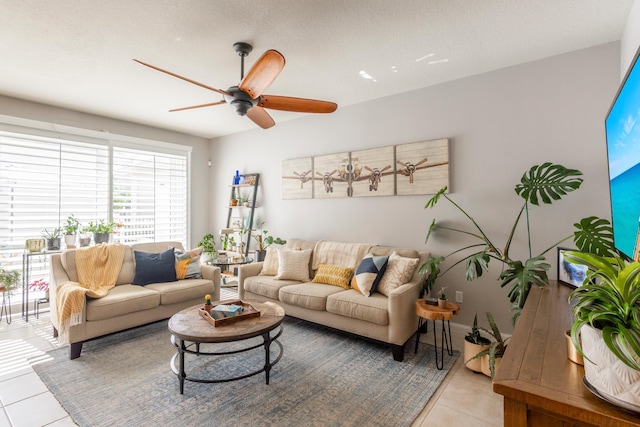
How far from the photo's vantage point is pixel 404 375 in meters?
2.48

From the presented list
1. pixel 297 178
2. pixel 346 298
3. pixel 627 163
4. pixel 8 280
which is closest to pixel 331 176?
pixel 297 178

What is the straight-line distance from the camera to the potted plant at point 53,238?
385 cm

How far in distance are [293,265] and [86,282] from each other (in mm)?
2133

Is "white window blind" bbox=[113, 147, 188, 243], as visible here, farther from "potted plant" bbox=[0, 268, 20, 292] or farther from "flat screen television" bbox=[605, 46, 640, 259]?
"flat screen television" bbox=[605, 46, 640, 259]

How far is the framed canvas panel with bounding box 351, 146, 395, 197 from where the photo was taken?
3646 millimetres

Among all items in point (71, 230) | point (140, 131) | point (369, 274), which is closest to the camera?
point (369, 274)

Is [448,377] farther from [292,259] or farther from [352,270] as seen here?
[292,259]

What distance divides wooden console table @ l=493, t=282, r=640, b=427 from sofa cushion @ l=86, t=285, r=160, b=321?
10.3 ft

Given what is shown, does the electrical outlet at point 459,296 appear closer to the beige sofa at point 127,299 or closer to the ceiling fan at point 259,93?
the ceiling fan at point 259,93

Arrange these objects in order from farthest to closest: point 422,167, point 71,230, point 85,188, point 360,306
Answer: point 85,188
point 71,230
point 422,167
point 360,306

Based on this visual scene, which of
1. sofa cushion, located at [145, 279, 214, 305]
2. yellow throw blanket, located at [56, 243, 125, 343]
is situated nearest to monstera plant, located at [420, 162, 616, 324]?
sofa cushion, located at [145, 279, 214, 305]

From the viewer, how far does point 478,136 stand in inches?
122

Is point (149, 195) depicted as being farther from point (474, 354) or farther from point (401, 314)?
point (474, 354)

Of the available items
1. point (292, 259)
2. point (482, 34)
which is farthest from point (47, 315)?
point (482, 34)
